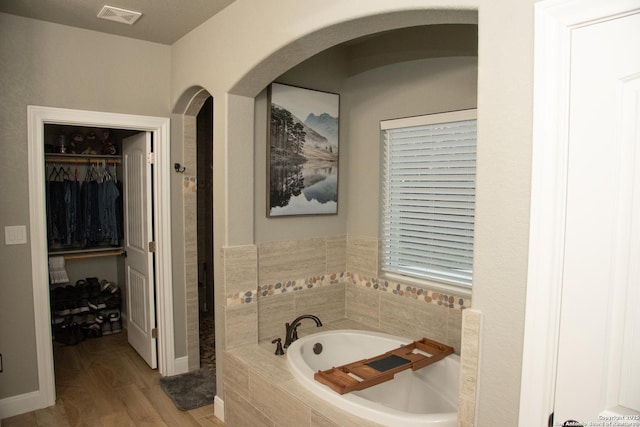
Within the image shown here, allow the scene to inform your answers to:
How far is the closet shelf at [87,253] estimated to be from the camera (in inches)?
175

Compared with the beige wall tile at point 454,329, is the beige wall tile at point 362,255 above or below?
above

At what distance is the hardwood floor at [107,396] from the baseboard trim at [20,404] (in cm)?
4

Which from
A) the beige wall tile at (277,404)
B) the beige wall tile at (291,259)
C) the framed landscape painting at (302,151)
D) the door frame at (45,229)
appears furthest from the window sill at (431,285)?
the door frame at (45,229)

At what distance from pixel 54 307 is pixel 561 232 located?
15.0 feet

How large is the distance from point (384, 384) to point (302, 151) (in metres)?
1.64

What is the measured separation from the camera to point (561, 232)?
1253 mm

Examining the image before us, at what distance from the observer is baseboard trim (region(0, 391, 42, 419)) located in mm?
2895

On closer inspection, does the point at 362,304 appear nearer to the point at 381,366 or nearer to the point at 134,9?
the point at 381,366

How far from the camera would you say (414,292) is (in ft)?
9.72

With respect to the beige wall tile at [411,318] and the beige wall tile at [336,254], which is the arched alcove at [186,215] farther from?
the beige wall tile at [411,318]

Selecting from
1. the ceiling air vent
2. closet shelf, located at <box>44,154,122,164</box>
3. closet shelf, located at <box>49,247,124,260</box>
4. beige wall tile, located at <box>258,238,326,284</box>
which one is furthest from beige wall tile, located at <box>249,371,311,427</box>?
closet shelf, located at <box>44,154,122,164</box>

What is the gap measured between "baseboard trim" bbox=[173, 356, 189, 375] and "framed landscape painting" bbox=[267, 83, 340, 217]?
61.9 inches

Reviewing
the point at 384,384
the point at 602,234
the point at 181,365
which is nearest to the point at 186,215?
the point at 181,365

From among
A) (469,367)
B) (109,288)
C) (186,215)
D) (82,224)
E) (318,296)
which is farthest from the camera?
(109,288)
